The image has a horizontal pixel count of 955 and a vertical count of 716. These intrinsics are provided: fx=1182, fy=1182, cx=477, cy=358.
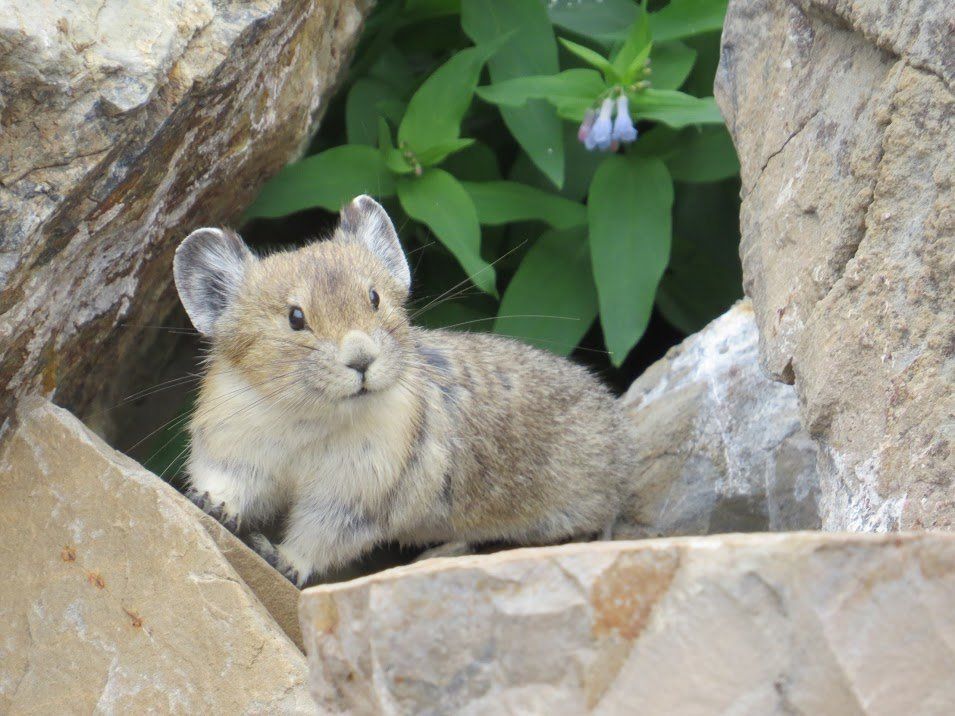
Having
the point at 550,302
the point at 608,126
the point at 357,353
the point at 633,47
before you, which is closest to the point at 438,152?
the point at 608,126

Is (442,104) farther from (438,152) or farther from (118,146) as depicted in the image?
(118,146)

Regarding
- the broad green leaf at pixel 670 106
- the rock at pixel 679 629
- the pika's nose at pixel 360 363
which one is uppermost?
the broad green leaf at pixel 670 106

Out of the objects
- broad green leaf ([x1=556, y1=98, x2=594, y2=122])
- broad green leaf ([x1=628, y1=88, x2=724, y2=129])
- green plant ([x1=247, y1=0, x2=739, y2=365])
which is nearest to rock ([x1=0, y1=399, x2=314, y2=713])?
green plant ([x1=247, y1=0, x2=739, y2=365])

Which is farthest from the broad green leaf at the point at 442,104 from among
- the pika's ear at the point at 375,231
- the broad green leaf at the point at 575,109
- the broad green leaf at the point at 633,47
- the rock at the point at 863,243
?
the rock at the point at 863,243

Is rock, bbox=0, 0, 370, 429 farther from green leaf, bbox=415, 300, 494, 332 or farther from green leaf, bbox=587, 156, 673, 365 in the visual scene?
green leaf, bbox=587, 156, 673, 365

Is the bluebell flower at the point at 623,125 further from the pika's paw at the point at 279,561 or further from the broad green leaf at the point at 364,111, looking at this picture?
the pika's paw at the point at 279,561
